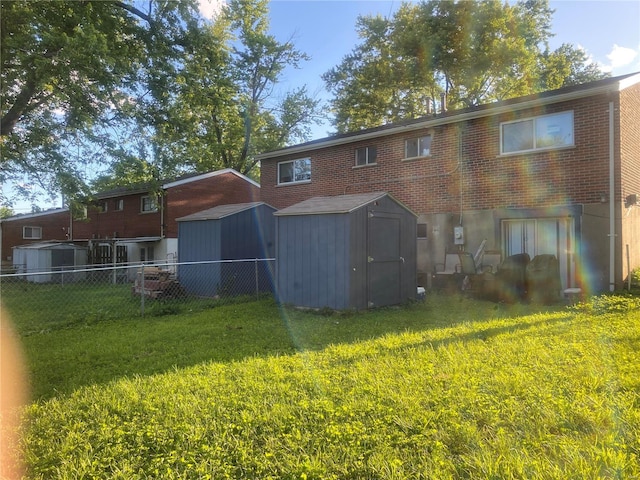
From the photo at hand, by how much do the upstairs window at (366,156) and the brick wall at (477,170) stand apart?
21 cm

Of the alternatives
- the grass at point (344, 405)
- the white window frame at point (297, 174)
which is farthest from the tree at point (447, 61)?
the grass at point (344, 405)

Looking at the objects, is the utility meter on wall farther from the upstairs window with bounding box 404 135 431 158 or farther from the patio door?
the upstairs window with bounding box 404 135 431 158

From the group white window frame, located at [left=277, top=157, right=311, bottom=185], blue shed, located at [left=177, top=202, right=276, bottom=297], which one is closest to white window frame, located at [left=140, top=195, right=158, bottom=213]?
white window frame, located at [left=277, top=157, right=311, bottom=185]

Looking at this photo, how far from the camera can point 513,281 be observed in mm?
9773

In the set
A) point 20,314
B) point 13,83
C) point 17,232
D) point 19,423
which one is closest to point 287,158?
point 13,83

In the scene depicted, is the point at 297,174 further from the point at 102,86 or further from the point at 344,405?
the point at 344,405

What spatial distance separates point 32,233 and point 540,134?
3152cm

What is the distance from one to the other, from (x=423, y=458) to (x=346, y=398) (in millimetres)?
1055

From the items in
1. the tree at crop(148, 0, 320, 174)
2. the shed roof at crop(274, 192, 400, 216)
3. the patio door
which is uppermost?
the tree at crop(148, 0, 320, 174)

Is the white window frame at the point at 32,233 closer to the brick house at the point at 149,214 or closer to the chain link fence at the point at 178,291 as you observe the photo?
the brick house at the point at 149,214

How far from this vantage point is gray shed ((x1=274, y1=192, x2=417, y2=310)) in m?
8.49

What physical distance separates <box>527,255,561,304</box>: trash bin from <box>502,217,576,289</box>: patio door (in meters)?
0.82

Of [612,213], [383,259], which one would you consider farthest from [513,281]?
[383,259]

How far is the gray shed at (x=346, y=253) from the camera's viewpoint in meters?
8.49
